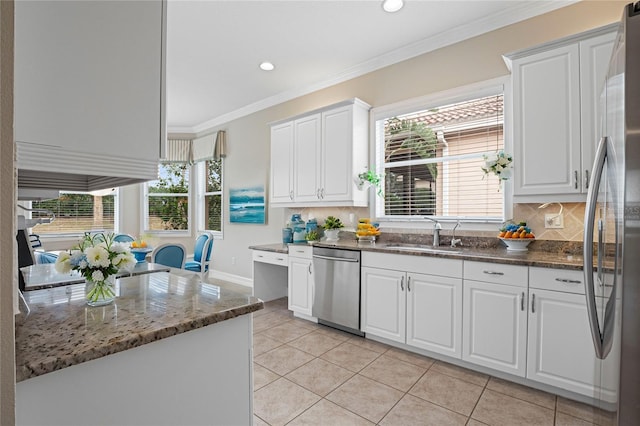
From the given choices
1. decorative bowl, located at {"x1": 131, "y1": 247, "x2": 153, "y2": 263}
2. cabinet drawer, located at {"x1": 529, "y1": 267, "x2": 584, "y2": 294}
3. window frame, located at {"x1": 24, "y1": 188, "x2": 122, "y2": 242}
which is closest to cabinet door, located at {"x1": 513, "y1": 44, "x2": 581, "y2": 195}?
cabinet drawer, located at {"x1": 529, "y1": 267, "x2": 584, "y2": 294}

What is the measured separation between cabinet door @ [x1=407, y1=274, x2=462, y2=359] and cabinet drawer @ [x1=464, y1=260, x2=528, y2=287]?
5.2 inches

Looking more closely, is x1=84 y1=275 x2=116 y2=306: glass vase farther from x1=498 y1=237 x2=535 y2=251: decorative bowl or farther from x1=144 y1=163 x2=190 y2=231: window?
x1=144 y1=163 x2=190 y2=231: window

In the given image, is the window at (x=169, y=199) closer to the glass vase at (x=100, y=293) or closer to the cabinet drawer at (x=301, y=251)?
the cabinet drawer at (x=301, y=251)

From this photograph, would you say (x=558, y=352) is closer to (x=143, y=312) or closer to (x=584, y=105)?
(x=584, y=105)

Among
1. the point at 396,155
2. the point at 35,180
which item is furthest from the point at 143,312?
the point at 396,155

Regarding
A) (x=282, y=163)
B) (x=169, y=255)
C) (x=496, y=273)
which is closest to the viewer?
(x=496, y=273)

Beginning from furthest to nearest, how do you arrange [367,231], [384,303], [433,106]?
[367,231]
[433,106]
[384,303]

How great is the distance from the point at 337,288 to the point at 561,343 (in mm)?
1830

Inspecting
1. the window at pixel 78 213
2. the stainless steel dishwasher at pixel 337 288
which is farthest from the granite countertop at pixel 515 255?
the window at pixel 78 213

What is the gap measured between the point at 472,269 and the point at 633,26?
1807 mm

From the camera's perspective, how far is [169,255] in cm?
→ 389

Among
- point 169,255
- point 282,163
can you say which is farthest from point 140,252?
point 282,163

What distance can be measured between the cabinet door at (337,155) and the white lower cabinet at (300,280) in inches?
28.3

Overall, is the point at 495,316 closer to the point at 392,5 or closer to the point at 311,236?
the point at 311,236
